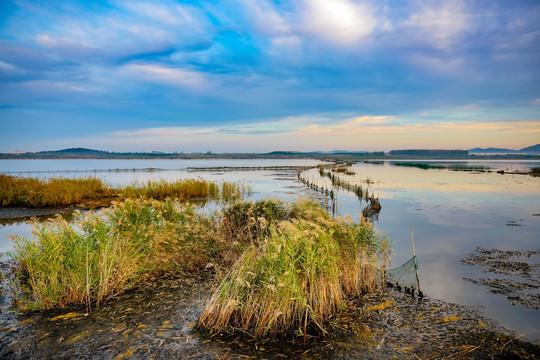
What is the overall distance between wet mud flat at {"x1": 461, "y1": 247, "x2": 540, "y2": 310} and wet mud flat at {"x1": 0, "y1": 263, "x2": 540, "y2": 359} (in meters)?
2.05

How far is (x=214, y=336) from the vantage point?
20.7 ft

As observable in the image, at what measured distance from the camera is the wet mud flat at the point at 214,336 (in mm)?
5789

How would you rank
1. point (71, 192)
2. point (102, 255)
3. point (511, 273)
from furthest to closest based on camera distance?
point (71, 192) < point (511, 273) < point (102, 255)

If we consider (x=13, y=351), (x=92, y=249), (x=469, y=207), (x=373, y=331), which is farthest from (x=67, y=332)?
Result: (x=469, y=207)

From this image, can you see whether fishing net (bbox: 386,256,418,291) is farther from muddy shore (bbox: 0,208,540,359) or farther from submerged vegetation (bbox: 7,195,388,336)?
muddy shore (bbox: 0,208,540,359)

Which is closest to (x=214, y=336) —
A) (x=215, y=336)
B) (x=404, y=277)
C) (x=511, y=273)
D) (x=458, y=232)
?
(x=215, y=336)

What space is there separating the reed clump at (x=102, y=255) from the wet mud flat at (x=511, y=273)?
8.38 metres

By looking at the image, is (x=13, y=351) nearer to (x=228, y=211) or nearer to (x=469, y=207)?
(x=228, y=211)

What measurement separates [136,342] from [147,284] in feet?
9.50

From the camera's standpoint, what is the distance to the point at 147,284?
8797 mm

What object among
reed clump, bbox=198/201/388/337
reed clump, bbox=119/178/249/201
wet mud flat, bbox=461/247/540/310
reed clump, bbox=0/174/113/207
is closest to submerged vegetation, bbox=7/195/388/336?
reed clump, bbox=198/201/388/337

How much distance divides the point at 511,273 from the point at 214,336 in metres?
9.80

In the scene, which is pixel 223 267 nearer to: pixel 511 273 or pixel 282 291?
pixel 282 291

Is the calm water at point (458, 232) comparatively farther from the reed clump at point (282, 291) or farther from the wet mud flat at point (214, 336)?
the reed clump at point (282, 291)
